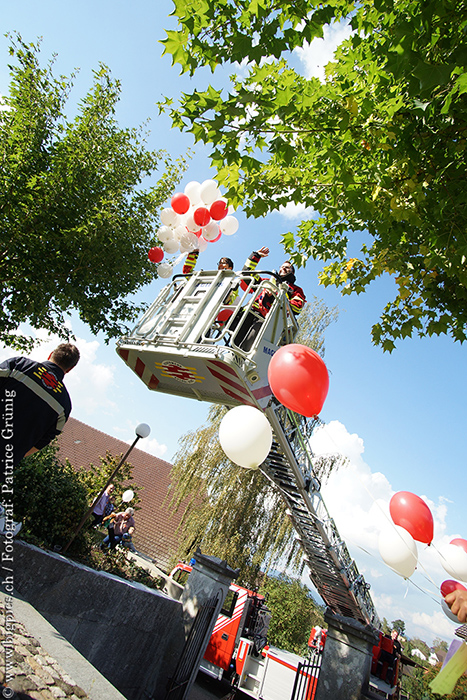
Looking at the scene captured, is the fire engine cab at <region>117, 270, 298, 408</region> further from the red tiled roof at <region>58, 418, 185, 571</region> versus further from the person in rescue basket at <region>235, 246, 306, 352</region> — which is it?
the red tiled roof at <region>58, 418, 185, 571</region>

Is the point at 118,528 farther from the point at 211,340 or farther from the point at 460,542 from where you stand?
the point at 460,542

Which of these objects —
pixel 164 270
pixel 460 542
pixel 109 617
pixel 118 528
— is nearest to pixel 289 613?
pixel 118 528

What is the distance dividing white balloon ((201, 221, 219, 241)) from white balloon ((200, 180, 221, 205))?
0.38 metres

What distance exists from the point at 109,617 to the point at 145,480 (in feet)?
55.7

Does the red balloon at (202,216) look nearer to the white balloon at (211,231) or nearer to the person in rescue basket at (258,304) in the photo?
the white balloon at (211,231)

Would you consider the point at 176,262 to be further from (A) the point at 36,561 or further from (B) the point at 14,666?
(B) the point at 14,666

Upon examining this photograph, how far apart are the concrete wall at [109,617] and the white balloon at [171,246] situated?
16.3 feet

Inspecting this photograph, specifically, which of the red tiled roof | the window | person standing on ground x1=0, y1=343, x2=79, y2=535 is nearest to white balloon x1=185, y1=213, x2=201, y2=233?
person standing on ground x1=0, y1=343, x2=79, y2=535

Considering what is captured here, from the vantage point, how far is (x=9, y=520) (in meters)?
4.83

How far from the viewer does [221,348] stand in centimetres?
474

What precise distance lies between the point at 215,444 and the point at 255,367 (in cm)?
998

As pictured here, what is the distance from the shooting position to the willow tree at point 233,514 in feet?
41.3

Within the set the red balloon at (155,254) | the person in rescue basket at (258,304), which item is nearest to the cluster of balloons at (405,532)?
the person in rescue basket at (258,304)

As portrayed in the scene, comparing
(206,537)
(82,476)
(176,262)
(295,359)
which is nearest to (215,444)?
(206,537)
